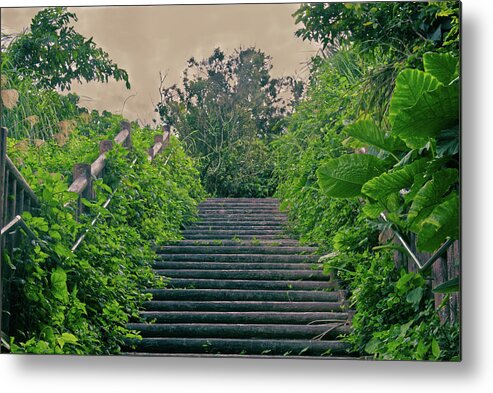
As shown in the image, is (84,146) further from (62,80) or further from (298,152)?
(298,152)

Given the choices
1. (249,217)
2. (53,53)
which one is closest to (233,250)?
(249,217)

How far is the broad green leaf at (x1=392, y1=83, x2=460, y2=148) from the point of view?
10.6ft

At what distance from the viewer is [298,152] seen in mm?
3764

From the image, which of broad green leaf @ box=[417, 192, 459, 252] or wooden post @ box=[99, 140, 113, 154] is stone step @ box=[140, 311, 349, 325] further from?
wooden post @ box=[99, 140, 113, 154]

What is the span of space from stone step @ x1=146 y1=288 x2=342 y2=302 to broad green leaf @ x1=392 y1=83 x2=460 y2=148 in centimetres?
82

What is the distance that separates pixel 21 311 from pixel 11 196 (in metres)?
0.50

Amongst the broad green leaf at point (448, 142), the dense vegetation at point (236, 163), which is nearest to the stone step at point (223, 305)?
the dense vegetation at point (236, 163)

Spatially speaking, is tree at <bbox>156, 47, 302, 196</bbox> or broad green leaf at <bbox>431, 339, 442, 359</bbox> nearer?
broad green leaf at <bbox>431, 339, 442, 359</bbox>

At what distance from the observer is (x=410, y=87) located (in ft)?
10.7

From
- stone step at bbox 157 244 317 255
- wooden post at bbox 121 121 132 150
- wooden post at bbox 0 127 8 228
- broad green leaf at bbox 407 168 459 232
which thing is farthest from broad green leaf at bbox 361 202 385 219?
wooden post at bbox 0 127 8 228

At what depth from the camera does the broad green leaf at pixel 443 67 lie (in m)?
3.44

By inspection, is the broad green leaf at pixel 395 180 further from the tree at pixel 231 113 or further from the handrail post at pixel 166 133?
the handrail post at pixel 166 133

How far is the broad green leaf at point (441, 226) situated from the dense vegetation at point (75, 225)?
1.03 metres

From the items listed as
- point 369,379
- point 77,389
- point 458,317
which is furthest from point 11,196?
point 458,317
